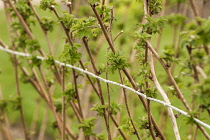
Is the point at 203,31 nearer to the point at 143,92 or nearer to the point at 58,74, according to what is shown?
the point at 143,92

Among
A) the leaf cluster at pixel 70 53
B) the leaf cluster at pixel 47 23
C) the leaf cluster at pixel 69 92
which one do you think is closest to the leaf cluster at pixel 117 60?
the leaf cluster at pixel 70 53

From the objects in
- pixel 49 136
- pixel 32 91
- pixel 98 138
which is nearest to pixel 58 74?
pixel 98 138

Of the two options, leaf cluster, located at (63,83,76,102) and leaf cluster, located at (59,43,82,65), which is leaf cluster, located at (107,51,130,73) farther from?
leaf cluster, located at (63,83,76,102)

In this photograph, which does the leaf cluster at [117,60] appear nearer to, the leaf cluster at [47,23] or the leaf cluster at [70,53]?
the leaf cluster at [70,53]

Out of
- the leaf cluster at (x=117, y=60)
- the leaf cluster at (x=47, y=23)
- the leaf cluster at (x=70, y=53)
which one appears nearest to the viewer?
the leaf cluster at (x=117, y=60)

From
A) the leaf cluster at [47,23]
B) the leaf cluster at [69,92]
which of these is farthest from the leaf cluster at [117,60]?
the leaf cluster at [47,23]

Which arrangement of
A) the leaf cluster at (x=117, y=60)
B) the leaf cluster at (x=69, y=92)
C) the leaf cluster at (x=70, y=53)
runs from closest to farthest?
1. the leaf cluster at (x=117, y=60)
2. the leaf cluster at (x=70, y=53)
3. the leaf cluster at (x=69, y=92)

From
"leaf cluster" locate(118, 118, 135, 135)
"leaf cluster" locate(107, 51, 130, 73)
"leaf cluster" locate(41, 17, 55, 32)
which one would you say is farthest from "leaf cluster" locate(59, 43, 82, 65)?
"leaf cluster" locate(41, 17, 55, 32)

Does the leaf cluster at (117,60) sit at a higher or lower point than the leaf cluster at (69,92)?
higher

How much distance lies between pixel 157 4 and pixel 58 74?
0.79 m

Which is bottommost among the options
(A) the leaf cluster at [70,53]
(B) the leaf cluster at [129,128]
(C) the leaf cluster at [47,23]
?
(B) the leaf cluster at [129,128]

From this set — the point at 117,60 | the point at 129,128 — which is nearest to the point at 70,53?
the point at 117,60

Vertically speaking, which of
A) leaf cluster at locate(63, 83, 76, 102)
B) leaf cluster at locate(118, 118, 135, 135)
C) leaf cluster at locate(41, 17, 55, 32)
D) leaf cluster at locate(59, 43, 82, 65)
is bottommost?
leaf cluster at locate(118, 118, 135, 135)

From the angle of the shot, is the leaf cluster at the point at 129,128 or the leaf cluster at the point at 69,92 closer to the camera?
the leaf cluster at the point at 129,128
